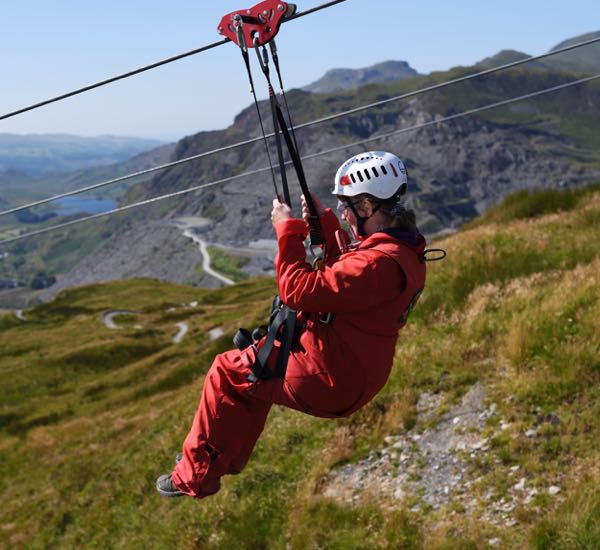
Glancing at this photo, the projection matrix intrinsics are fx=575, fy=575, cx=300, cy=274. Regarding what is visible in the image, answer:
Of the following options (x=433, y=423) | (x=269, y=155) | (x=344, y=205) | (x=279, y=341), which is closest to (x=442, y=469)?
(x=433, y=423)

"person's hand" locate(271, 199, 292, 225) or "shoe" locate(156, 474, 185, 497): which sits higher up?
"person's hand" locate(271, 199, 292, 225)

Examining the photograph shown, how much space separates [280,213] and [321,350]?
52.4 inches

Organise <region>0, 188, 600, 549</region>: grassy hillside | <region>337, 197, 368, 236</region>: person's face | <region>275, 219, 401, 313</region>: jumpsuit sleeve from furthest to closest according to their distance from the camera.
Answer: <region>0, 188, 600, 549</region>: grassy hillside < <region>337, 197, 368, 236</region>: person's face < <region>275, 219, 401, 313</region>: jumpsuit sleeve

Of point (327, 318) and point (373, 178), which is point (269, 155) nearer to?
point (373, 178)

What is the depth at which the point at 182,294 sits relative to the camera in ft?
431

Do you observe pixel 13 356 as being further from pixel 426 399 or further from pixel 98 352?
pixel 426 399

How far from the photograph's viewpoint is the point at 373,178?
5145 millimetres

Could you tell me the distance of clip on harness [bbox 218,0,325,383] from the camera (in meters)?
5.37

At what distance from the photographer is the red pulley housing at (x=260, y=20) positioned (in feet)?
19.5

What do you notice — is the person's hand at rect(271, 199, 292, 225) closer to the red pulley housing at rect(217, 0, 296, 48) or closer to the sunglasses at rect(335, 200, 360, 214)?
the sunglasses at rect(335, 200, 360, 214)

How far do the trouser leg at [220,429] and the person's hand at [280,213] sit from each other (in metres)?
1.45

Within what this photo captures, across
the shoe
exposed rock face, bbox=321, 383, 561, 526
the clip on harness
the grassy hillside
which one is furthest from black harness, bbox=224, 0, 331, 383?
exposed rock face, bbox=321, 383, 561, 526

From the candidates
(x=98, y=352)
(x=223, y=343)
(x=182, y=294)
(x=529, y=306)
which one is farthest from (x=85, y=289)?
(x=529, y=306)

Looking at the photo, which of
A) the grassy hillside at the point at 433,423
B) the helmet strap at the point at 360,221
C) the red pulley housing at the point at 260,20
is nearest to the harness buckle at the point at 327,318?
the helmet strap at the point at 360,221
